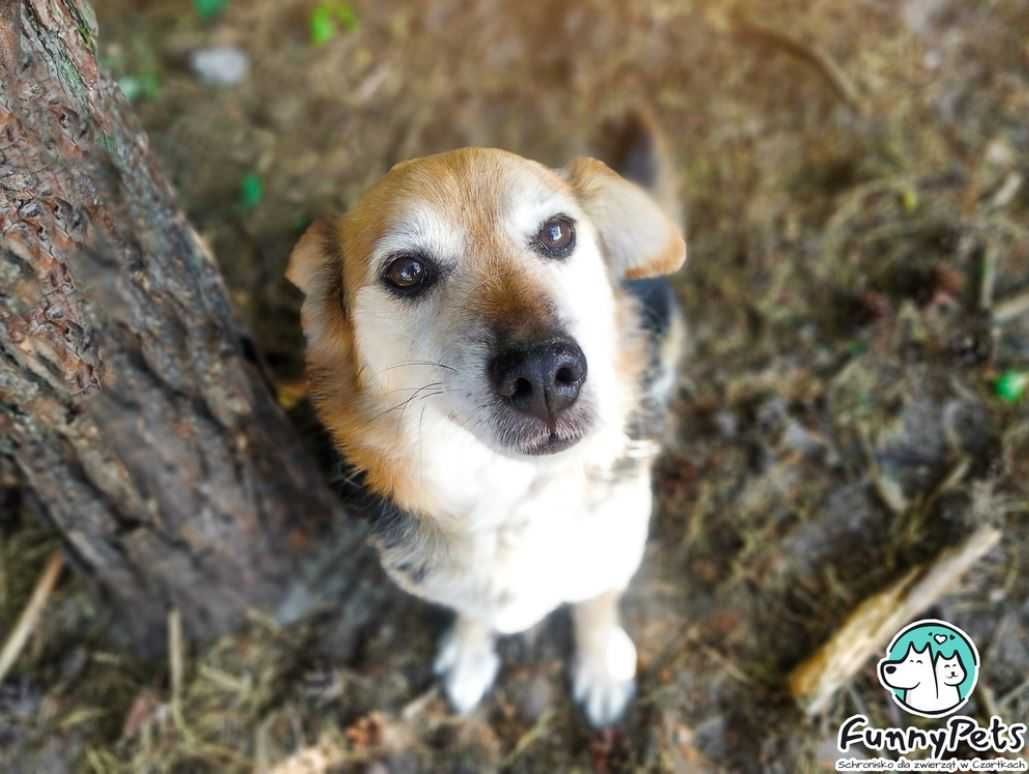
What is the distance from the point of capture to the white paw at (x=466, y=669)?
263 centimetres

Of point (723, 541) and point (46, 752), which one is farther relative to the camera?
point (723, 541)

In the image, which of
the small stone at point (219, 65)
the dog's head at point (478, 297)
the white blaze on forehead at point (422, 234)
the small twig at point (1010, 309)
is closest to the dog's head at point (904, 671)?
the dog's head at point (478, 297)

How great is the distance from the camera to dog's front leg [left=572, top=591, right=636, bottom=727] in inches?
101

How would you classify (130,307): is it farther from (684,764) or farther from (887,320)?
(887,320)

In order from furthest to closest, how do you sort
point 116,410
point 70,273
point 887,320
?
point 887,320 < point 116,410 < point 70,273

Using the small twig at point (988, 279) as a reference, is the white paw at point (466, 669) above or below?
below

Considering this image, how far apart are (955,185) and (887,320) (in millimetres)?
758

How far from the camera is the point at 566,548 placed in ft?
6.93

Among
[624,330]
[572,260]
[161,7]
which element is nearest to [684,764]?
[624,330]

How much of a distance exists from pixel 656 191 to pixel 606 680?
180 cm

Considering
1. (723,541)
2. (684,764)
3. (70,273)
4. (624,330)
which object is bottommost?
(684,764)

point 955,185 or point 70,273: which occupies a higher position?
point 70,273

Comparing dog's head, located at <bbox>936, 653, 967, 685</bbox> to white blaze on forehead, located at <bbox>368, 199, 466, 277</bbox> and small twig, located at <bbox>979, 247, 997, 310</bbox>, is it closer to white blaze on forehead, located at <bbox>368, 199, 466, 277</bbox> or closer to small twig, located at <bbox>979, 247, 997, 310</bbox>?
small twig, located at <bbox>979, 247, 997, 310</bbox>

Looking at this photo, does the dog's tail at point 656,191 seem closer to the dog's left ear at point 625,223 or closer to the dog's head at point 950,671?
the dog's left ear at point 625,223
